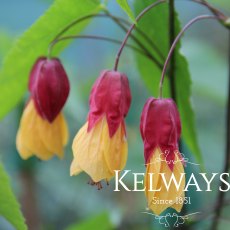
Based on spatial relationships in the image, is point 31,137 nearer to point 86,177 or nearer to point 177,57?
point 177,57

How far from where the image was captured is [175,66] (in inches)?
47.7

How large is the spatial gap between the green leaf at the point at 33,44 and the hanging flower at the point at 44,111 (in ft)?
0.23

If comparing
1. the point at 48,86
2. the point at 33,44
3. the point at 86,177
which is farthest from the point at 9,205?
the point at 86,177

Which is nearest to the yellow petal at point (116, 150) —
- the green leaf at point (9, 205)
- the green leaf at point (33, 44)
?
the green leaf at point (9, 205)

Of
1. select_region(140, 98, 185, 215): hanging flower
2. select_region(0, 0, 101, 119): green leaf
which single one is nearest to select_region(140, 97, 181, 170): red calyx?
select_region(140, 98, 185, 215): hanging flower

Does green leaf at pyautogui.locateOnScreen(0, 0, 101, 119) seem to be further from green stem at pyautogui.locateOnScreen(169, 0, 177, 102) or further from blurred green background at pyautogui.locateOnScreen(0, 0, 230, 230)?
Answer: blurred green background at pyautogui.locateOnScreen(0, 0, 230, 230)

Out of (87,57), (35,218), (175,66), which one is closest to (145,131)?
(175,66)

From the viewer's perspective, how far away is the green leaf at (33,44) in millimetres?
1223

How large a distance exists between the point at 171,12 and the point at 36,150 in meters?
0.31

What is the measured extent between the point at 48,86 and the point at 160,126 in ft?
0.76

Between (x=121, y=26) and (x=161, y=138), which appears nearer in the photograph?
(x=161, y=138)

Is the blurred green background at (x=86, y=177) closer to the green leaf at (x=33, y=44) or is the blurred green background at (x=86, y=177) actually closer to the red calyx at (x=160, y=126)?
the green leaf at (x=33, y=44)

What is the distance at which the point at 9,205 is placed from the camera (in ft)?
3.33

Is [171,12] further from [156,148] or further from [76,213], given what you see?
[76,213]
